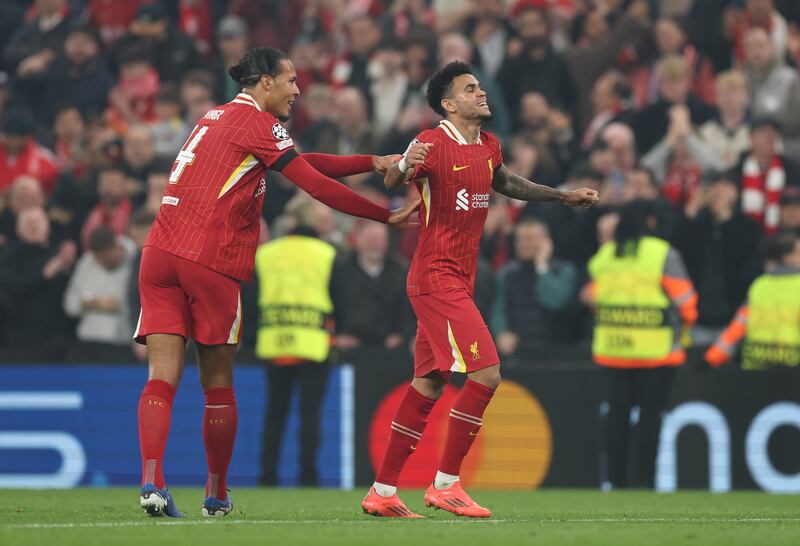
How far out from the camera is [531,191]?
31.0ft

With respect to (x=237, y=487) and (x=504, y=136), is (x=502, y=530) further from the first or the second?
(x=504, y=136)

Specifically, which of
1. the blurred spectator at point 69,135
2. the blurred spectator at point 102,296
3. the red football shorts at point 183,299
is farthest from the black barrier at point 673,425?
the red football shorts at point 183,299

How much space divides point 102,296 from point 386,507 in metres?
6.75

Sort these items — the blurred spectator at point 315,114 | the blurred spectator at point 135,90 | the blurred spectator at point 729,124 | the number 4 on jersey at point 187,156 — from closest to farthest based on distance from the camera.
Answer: the number 4 on jersey at point 187,156 → the blurred spectator at point 729,124 → the blurred spectator at point 315,114 → the blurred spectator at point 135,90

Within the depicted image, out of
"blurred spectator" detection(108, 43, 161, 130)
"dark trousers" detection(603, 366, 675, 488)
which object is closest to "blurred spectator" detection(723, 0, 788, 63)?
"dark trousers" detection(603, 366, 675, 488)

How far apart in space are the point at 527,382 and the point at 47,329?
4.76 metres

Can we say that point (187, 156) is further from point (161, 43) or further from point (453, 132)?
point (161, 43)

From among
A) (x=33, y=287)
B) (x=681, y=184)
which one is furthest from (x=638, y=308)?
(x=33, y=287)

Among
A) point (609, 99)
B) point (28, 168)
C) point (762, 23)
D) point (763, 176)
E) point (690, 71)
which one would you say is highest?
point (762, 23)

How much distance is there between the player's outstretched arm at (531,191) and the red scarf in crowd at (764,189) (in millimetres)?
5878

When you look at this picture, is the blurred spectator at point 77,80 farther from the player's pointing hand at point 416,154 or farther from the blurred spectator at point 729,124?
the player's pointing hand at point 416,154

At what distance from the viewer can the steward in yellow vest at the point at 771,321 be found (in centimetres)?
1353

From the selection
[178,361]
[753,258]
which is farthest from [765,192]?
[178,361]

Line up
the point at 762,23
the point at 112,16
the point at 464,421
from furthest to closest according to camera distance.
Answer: the point at 112,16
the point at 762,23
the point at 464,421
